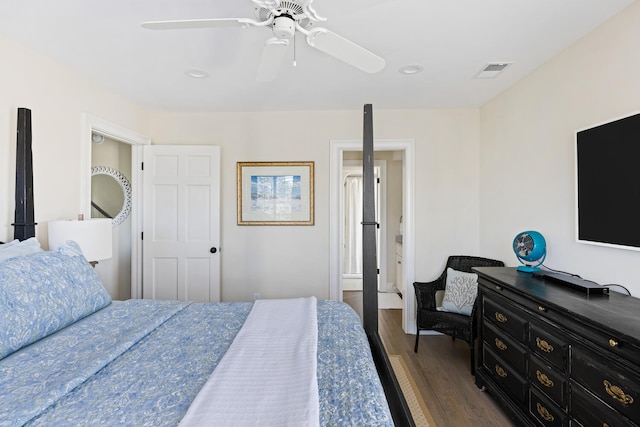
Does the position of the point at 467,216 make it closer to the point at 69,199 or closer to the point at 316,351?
the point at 316,351

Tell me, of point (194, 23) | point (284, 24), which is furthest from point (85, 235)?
point (284, 24)

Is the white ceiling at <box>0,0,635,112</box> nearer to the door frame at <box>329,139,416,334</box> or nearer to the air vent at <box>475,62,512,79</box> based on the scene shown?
the air vent at <box>475,62,512,79</box>

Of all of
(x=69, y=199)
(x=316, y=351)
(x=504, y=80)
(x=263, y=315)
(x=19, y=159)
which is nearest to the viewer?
(x=316, y=351)

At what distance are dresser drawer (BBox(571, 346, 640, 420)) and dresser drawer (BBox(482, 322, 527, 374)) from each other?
0.42 metres

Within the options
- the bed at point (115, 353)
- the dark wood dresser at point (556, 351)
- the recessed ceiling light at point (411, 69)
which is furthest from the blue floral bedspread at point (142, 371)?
the recessed ceiling light at point (411, 69)

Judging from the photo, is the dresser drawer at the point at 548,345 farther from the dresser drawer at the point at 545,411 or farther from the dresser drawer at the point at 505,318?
the dresser drawer at the point at 545,411

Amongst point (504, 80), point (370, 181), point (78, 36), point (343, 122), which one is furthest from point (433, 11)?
point (78, 36)

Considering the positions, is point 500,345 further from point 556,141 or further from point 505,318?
point 556,141

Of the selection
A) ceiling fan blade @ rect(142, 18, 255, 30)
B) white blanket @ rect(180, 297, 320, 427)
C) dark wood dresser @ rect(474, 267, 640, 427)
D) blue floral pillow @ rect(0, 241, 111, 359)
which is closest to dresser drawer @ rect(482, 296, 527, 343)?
dark wood dresser @ rect(474, 267, 640, 427)

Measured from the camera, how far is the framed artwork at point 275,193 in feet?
11.7

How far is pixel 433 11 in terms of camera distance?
1.75 meters

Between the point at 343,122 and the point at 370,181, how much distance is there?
1941 millimetres

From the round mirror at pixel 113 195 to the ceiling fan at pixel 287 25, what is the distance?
280 cm

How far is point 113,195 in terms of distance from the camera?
3.69 metres
